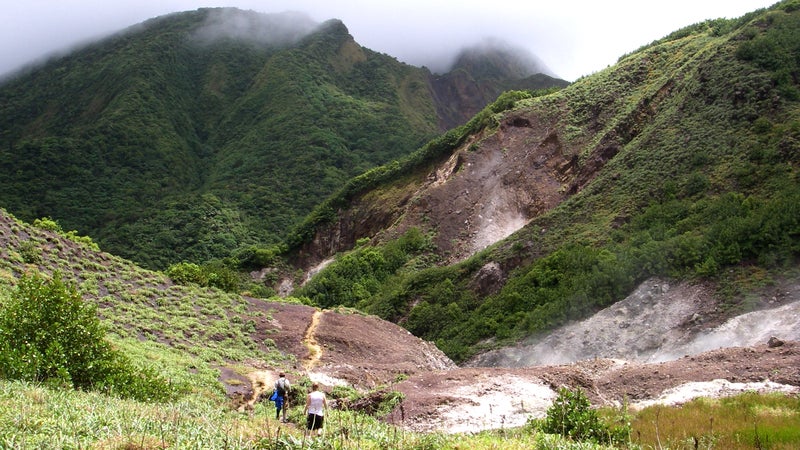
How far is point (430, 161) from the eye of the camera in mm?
57469

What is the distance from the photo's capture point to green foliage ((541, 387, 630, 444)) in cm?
950

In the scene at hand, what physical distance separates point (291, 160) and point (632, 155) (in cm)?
5146

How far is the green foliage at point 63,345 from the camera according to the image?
40.4ft

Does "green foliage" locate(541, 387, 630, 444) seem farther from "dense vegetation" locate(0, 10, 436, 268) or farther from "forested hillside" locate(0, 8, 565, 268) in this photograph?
"dense vegetation" locate(0, 10, 436, 268)

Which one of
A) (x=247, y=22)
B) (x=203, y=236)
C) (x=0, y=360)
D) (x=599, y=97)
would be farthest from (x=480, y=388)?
(x=247, y=22)

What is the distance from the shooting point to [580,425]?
380 inches

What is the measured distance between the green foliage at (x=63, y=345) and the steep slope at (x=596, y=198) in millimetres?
19341

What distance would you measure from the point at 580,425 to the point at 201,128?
9372 cm

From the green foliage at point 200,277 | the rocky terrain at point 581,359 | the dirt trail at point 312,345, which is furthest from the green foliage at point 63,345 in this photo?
the green foliage at point 200,277

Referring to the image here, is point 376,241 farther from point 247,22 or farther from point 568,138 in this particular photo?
point 247,22

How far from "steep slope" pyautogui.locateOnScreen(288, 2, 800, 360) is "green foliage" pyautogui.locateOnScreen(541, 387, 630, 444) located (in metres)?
16.0

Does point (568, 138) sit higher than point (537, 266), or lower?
higher

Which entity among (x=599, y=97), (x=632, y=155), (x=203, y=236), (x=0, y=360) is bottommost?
(x=203, y=236)

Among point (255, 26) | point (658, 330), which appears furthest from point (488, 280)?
point (255, 26)
